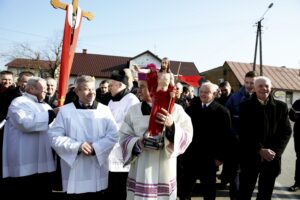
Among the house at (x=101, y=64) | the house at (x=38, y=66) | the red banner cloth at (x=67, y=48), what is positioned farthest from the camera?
the house at (x=38, y=66)

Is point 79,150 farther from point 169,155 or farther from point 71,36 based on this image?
point 71,36

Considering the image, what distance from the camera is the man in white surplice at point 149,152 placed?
2.96m

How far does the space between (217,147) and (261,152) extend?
66 centimetres

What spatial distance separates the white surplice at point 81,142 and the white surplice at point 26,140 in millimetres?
602

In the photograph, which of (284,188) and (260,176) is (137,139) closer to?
(260,176)

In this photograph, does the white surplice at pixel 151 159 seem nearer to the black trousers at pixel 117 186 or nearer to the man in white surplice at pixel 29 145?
the black trousers at pixel 117 186

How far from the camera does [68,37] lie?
4500 mm

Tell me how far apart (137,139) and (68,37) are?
7.61 feet

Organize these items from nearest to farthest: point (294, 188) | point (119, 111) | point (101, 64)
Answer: point (119, 111) → point (294, 188) → point (101, 64)

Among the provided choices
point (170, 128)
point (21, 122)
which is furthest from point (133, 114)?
point (21, 122)

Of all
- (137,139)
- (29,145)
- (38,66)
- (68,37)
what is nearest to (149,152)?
(137,139)

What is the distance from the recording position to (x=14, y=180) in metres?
4.09

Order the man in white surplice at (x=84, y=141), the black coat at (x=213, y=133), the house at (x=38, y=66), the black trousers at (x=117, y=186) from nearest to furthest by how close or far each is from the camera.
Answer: the man in white surplice at (x=84, y=141)
the black trousers at (x=117, y=186)
the black coat at (x=213, y=133)
the house at (x=38, y=66)

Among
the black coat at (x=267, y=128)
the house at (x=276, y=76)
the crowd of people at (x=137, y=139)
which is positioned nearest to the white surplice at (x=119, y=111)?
the crowd of people at (x=137, y=139)
